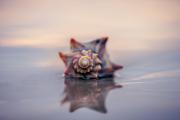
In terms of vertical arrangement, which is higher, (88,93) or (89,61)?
(89,61)

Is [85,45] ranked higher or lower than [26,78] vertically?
higher

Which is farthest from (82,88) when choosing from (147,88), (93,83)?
(147,88)

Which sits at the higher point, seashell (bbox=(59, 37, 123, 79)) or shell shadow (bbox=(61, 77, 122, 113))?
seashell (bbox=(59, 37, 123, 79))

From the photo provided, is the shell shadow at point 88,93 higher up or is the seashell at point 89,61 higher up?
the seashell at point 89,61

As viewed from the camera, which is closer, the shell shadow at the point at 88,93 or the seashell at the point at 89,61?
the shell shadow at the point at 88,93

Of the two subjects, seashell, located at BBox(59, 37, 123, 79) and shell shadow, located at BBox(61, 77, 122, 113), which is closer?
shell shadow, located at BBox(61, 77, 122, 113)

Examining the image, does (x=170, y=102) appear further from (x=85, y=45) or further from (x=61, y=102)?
(x=85, y=45)

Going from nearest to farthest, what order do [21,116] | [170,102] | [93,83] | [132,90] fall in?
[21,116]
[170,102]
[132,90]
[93,83]

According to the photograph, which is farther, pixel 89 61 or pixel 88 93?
pixel 89 61
